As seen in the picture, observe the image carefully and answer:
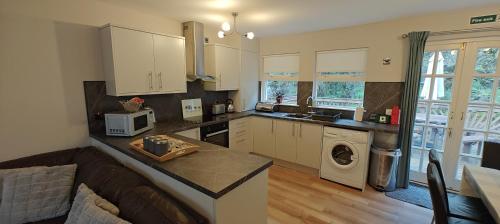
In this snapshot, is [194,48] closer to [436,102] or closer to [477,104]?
[436,102]

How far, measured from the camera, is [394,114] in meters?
2.94

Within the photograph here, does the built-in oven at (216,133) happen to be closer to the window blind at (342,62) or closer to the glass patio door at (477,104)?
the window blind at (342,62)

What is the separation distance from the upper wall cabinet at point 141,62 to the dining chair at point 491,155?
335 cm

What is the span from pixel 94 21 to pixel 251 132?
2.71m

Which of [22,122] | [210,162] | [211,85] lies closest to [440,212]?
[210,162]

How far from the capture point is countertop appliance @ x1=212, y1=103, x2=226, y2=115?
12.1ft

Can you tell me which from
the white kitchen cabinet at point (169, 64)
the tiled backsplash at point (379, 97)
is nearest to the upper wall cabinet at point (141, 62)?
the white kitchen cabinet at point (169, 64)

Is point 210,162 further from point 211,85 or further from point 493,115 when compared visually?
point 493,115

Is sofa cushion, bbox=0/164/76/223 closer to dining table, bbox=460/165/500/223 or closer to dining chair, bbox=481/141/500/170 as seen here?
dining table, bbox=460/165/500/223

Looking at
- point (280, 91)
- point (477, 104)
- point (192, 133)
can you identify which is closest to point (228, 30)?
point (192, 133)

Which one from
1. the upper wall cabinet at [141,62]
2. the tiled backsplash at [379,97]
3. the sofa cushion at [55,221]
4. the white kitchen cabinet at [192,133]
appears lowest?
the sofa cushion at [55,221]

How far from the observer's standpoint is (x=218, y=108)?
3.73m

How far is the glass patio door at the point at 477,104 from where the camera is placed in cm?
244

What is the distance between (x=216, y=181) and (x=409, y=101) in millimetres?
2765
